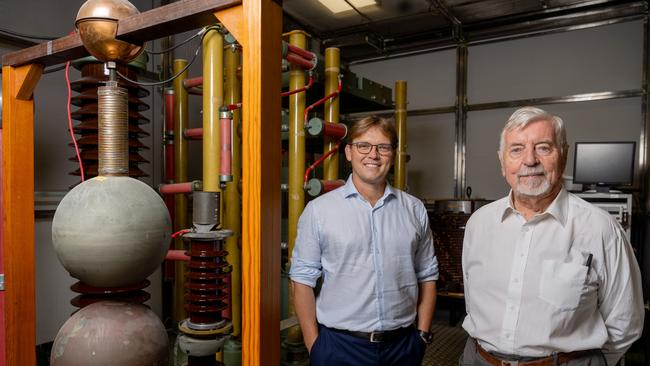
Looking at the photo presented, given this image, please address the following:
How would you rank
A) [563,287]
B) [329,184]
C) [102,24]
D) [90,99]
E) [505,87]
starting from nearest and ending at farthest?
[102,24], [563,287], [90,99], [329,184], [505,87]

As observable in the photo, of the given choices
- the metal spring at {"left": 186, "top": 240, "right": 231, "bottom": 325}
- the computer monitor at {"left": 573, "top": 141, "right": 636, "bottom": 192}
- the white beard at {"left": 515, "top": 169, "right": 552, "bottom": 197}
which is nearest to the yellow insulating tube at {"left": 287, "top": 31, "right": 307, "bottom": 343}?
the metal spring at {"left": 186, "top": 240, "right": 231, "bottom": 325}

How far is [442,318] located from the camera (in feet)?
17.1

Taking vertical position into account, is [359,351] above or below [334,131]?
below

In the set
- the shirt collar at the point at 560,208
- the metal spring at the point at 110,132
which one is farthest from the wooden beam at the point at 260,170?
the shirt collar at the point at 560,208

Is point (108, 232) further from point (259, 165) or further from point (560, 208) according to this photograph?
point (560, 208)

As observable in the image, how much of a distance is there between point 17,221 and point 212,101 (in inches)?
44.1

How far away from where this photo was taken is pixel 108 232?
4.30 ft

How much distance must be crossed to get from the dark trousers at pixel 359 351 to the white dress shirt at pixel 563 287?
345mm

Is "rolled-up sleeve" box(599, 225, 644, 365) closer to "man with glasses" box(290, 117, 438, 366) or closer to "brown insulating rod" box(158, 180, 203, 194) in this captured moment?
"man with glasses" box(290, 117, 438, 366)

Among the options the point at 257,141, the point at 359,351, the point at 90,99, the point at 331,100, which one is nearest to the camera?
the point at 257,141

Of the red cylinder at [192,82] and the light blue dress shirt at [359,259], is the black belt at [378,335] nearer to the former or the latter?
the light blue dress shirt at [359,259]

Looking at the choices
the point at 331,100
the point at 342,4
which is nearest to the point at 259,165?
the point at 331,100

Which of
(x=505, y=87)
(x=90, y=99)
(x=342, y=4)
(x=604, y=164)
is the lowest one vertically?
(x=604, y=164)

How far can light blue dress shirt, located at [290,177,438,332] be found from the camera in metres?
1.87
